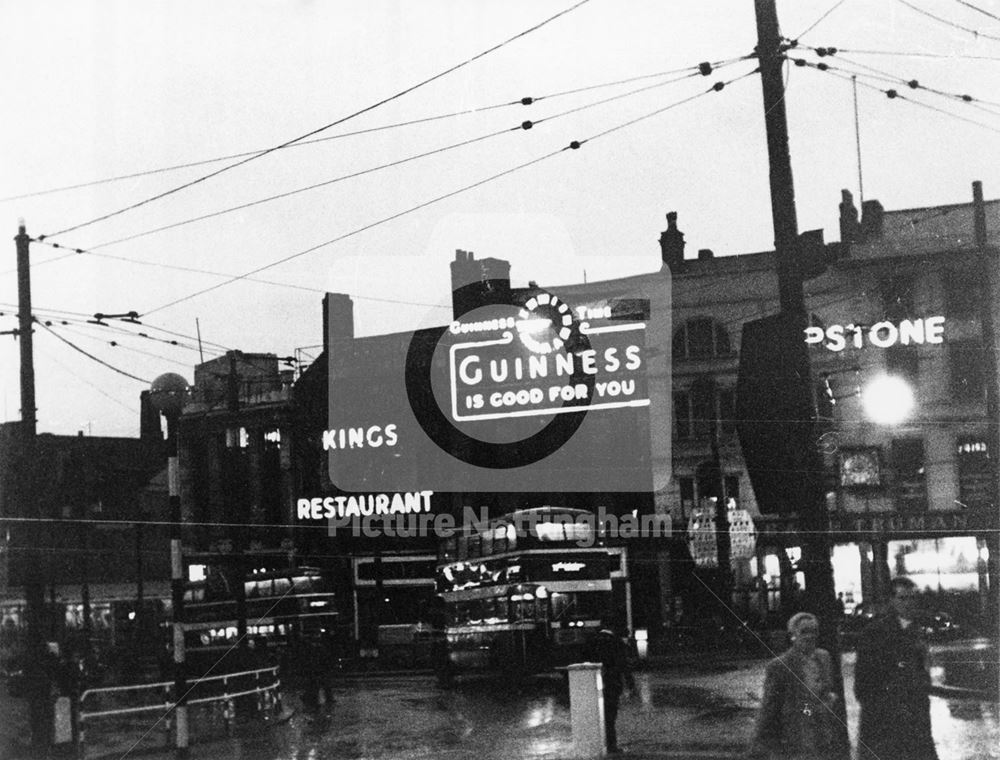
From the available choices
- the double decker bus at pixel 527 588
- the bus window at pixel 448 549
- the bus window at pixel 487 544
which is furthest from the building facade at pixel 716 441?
the bus window at pixel 487 544

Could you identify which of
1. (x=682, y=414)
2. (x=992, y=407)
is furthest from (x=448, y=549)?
(x=992, y=407)

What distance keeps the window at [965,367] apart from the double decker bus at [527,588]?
13.2ft

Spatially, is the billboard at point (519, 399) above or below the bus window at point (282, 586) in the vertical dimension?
above

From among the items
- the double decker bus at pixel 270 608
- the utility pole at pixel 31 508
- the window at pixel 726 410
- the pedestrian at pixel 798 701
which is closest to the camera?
the pedestrian at pixel 798 701

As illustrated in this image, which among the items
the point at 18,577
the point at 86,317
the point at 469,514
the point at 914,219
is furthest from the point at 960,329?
the point at 18,577

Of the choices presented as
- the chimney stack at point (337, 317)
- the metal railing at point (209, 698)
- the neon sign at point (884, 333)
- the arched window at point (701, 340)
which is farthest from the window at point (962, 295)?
the metal railing at point (209, 698)

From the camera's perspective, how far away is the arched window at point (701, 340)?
38.9 ft

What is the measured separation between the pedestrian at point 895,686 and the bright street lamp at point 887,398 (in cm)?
320

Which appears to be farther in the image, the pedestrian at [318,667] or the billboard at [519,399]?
the pedestrian at [318,667]

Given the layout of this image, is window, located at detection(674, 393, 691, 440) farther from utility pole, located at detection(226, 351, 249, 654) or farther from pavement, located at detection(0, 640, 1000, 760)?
utility pole, located at detection(226, 351, 249, 654)

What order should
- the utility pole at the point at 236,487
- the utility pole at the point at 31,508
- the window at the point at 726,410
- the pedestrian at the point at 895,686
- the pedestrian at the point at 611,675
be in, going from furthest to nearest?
the utility pole at the point at 31,508
the utility pole at the point at 236,487
the window at the point at 726,410
the pedestrian at the point at 611,675
the pedestrian at the point at 895,686

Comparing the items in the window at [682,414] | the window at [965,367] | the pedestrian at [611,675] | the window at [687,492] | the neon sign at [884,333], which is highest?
the neon sign at [884,333]

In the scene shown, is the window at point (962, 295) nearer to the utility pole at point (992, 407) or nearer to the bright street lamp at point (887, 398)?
the utility pole at point (992, 407)

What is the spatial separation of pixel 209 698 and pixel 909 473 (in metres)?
8.68
